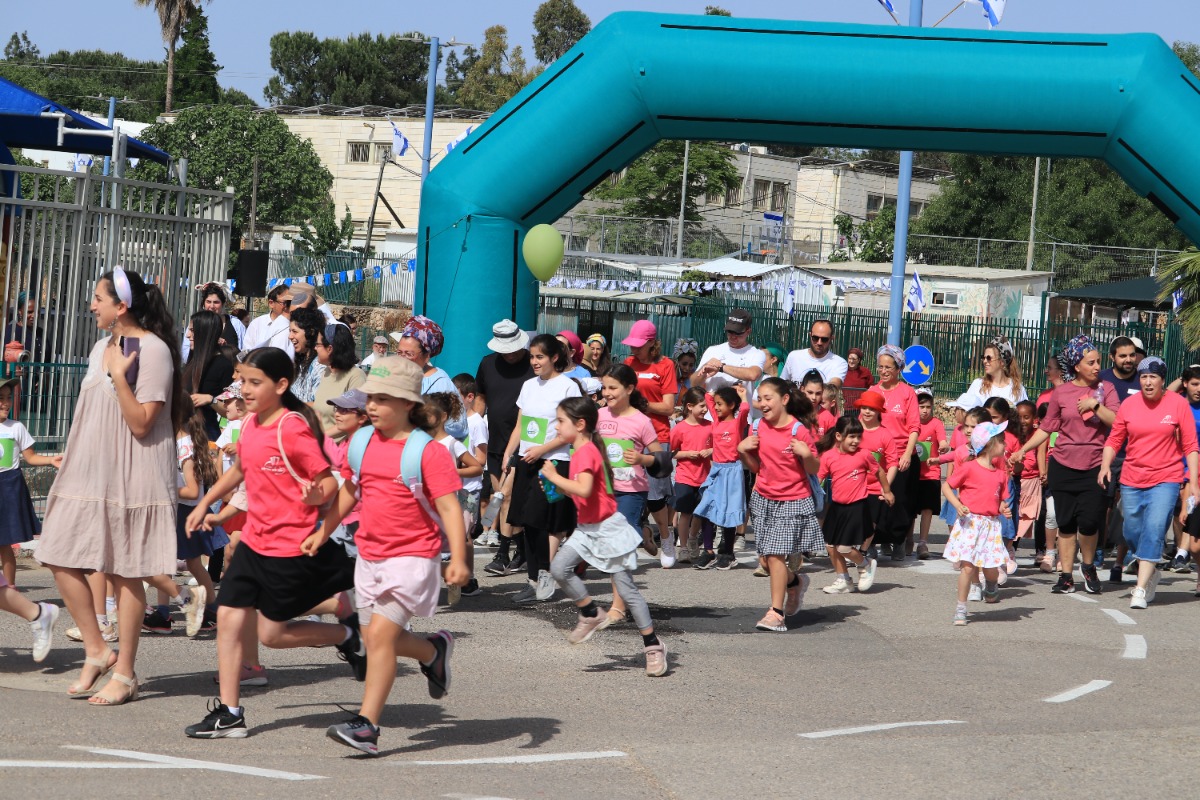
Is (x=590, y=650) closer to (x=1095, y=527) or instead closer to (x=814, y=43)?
(x=1095, y=527)

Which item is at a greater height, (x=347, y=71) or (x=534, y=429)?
(x=347, y=71)

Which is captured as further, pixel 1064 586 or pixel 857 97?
pixel 857 97

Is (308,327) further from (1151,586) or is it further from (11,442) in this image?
(1151,586)

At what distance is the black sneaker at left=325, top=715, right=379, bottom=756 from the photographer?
5594mm

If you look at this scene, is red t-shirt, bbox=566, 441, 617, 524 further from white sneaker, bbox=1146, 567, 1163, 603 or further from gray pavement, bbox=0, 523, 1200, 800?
white sneaker, bbox=1146, 567, 1163, 603

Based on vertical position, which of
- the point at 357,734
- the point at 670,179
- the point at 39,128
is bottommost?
the point at 357,734

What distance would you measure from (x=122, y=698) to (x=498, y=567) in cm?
451

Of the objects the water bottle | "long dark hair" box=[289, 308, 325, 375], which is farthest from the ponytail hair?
"long dark hair" box=[289, 308, 325, 375]

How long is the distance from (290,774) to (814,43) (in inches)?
318

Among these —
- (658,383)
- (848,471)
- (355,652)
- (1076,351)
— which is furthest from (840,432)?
(355,652)

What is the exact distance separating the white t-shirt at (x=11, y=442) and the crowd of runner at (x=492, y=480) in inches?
0.5

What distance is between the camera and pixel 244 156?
54.8m

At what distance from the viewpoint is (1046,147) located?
11938mm

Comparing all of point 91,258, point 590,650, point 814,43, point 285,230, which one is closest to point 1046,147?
point 814,43
